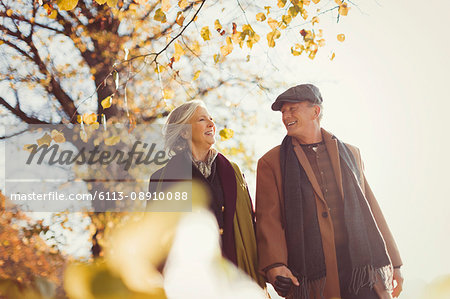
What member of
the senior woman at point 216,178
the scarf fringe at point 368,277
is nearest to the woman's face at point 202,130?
the senior woman at point 216,178

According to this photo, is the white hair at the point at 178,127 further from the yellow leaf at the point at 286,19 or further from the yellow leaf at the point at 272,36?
the yellow leaf at the point at 286,19

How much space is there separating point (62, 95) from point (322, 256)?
19.7 ft

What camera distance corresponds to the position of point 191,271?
0.29m

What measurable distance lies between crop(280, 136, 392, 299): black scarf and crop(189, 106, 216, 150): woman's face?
52 centimetres

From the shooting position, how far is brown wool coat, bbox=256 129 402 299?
92.7 inches

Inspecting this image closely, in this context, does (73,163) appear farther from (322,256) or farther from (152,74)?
(322,256)

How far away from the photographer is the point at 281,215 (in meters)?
2.55

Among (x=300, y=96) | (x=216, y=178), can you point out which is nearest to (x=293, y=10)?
(x=300, y=96)

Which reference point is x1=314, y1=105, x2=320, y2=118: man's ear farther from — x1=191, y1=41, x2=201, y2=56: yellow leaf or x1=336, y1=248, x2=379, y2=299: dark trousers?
x1=191, y1=41, x2=201, y2=56: yellow leaf

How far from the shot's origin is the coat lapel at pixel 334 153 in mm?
2506

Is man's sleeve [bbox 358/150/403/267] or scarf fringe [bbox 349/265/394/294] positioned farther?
man's sleeve [bbox 358/150/403/267]

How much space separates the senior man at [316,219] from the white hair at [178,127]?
0.55 meters

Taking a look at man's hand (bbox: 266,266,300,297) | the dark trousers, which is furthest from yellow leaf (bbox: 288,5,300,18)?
man's hand (bbox: 266,266,300,297)

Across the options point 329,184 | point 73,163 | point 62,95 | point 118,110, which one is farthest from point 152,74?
point 329,184
